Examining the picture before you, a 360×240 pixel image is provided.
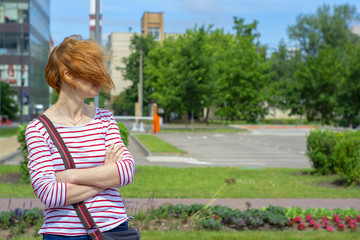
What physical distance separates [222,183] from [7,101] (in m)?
37.3

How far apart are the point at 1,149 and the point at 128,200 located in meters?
14.6

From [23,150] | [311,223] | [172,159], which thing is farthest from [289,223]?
[172,159]

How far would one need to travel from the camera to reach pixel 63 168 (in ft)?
7.47

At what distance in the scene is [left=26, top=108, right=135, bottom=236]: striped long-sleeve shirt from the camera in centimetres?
222

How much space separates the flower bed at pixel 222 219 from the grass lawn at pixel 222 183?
7.79 feet

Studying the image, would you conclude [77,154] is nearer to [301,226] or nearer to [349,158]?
[301,226]

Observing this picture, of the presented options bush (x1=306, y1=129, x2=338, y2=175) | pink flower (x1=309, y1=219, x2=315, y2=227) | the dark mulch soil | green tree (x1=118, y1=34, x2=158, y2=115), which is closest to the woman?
pink flower (x1=309, y1=219, x2=315, y2=227)

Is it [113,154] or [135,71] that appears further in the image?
[135,71]

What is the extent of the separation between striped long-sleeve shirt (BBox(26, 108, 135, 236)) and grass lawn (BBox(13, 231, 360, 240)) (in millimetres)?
3710

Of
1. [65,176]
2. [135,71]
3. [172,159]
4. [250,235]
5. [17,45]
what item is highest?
[17,45]

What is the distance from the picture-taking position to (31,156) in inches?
88.6

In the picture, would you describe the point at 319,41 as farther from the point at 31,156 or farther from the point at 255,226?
the point at 31,156

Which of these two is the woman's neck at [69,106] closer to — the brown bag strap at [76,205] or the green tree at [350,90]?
the brown bag strap at [76,205]

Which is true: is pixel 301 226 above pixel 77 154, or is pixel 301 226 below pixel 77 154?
below
